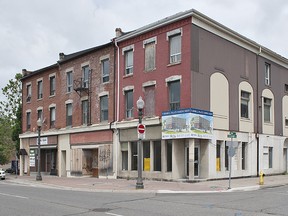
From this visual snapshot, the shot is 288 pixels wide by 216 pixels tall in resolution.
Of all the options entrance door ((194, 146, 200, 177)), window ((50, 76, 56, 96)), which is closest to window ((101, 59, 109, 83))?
window ((50, 76, 56, 96))

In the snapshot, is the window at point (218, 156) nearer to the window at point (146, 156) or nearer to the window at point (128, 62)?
the window at point (146, 156)

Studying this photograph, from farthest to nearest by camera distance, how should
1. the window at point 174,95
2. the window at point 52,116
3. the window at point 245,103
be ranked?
the window at point 52,116, the window at point 245,103, the window at point 174,95

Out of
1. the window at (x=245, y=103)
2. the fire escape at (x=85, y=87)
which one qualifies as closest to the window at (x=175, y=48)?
the window at (x=245, y=103)

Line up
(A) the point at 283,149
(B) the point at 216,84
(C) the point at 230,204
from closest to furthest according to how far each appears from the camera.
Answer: (C) the point at 230,204, (B) the point at 216,84, (A) the point at 283,149

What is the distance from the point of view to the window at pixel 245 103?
27730 millimetres

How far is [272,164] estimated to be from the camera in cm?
3047

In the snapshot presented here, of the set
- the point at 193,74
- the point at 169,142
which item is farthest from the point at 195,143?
the point at 193,74

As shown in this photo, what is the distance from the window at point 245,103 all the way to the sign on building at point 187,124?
478cm

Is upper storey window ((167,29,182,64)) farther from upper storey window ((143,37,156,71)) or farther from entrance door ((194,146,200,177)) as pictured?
entrance door ((194,146,200,177))

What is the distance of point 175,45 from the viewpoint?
24.5 m

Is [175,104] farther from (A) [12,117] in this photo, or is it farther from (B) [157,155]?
(A) [12,117]

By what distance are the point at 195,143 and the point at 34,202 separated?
12.0 metres

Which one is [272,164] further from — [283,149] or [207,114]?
[207,114]

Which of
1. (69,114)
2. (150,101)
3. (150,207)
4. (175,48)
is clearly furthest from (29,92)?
(150,207)
